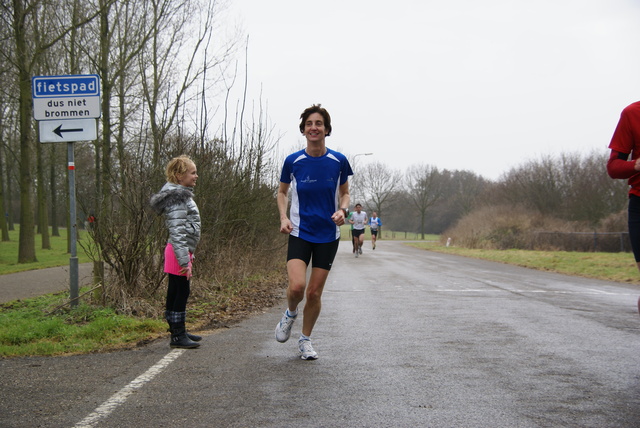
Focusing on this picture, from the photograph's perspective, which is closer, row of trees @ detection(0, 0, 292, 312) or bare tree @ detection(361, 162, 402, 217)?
row of trees @ detection(0, 0, 292, 312)

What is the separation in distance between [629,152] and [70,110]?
631 centimetres

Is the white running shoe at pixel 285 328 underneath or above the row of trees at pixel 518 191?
underneath

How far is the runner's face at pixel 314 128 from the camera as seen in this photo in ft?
16.9

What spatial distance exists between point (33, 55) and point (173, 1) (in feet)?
15.7

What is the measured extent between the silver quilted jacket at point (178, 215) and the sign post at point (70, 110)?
2.27m

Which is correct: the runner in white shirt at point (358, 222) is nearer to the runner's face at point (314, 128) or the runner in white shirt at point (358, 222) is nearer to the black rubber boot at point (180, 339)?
the black rubber boot at point (180, 339)

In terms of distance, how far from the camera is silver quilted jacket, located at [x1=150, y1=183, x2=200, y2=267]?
222 inches

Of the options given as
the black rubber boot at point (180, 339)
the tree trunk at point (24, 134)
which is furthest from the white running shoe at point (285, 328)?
the tree trunk at point (24, 134)

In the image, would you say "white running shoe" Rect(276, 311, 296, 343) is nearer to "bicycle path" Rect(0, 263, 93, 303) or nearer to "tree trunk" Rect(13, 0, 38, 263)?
"bicycle path" Rect(0, 263, 93, 303)

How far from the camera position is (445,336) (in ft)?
20.4

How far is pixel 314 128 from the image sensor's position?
515 cm

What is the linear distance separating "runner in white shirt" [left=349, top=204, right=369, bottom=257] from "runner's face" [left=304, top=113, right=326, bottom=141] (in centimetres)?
1657

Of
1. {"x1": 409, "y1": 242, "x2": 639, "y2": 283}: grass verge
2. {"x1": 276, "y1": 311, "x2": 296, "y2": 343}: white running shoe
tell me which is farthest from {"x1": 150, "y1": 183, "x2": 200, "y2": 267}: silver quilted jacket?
{"x1": 409, "y1": 242, "x2": 639, "y2": 283}: grass verge

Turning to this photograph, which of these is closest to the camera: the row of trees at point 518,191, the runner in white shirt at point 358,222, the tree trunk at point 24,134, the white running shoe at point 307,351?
the white running shoe at point 307,351
